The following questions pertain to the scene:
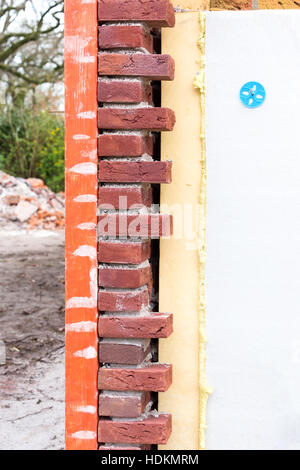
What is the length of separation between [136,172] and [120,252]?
26cm

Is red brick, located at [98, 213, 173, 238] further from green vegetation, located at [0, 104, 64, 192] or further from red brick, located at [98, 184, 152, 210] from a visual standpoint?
green vegetation, located at [0, 104, 64, 192]

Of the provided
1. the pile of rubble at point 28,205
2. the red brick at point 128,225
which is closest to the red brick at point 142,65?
the red brick at point 128,225

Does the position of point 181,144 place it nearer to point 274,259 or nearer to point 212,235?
point 212,235

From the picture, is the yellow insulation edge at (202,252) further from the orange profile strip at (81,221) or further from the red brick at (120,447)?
the orange profile strip at (81,221)

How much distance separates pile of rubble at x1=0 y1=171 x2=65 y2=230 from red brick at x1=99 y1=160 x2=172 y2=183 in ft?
31.3

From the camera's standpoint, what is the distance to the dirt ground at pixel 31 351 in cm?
370

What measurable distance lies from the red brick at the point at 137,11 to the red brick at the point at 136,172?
17.5 inches

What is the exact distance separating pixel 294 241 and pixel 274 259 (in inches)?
3.5

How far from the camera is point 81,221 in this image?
6.70 ft

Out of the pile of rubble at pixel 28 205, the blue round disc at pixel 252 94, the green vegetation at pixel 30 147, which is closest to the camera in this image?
the blue round disc at pixel 252 94

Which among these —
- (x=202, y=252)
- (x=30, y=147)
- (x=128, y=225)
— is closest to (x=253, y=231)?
(x=202, y=252)

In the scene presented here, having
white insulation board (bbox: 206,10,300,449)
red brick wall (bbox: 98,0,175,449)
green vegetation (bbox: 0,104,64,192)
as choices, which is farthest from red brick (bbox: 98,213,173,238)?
green vegetation (bbox: 0,104,64,192)
